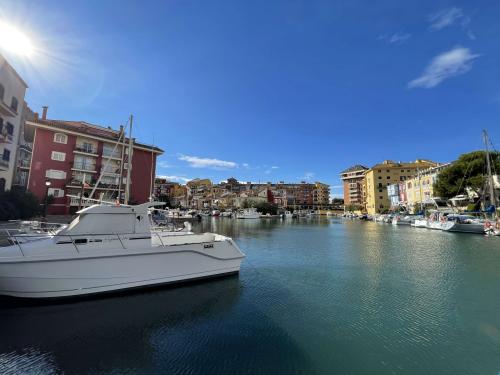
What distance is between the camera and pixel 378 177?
108 metres

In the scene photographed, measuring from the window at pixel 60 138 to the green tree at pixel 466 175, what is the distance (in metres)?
71.0

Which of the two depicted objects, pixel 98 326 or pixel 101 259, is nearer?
pixel 98 326

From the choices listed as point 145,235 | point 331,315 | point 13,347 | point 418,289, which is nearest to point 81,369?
point 13,347

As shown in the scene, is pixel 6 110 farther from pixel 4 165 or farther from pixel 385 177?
pixel 385 177

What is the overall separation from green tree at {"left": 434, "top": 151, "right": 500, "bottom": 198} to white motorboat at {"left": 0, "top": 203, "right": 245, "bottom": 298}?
58.4 metres

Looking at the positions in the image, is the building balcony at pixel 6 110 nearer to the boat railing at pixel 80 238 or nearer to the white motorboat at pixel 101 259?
the boat railing at pixel 80 238

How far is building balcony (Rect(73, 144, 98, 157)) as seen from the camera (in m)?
40.0

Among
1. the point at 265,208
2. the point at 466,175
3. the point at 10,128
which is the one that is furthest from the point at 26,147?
the point at 466,175

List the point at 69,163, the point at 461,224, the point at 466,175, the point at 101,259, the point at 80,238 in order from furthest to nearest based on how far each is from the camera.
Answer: the point at 466,175, the point at 69,163, the point at 461,224, the point at 80,238, the point at 101,259

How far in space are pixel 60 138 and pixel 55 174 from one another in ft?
18.3

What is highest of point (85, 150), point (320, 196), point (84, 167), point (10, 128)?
point (320, 196)

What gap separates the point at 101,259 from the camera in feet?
29.5

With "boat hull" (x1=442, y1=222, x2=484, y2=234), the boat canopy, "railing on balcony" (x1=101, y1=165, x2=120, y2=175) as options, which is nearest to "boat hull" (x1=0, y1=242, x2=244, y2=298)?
the boat canopy

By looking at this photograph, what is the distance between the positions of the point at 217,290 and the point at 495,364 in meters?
8.51
